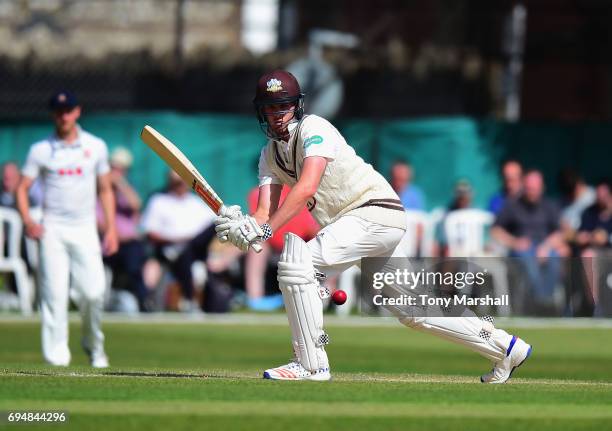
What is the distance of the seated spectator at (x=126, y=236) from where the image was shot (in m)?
16.9

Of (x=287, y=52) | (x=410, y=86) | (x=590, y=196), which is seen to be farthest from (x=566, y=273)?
(x=287, y=52)

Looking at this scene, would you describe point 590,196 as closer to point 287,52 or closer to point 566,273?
point 566,273

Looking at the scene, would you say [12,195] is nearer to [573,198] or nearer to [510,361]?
[573,198]

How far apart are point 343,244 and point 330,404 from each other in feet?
4.27

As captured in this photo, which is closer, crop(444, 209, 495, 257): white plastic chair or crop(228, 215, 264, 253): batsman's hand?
crop(228, 215, 264, 253): batsman's hand

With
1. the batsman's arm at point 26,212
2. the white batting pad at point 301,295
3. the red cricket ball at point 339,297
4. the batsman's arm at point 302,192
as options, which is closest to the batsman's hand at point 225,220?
the batsman's arm at point 302,192

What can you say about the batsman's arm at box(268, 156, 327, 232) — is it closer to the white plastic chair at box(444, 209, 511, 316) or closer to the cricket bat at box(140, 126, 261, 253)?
the cricket bat at box(140, 126, 261, 253)

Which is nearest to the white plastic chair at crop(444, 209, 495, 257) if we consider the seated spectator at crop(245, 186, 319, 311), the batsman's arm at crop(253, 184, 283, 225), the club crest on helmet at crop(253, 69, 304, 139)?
the seated spectator at crop(245, 186, 319, 311)

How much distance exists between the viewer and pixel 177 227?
57.4 ft

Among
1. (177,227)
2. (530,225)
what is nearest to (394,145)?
(530,225)

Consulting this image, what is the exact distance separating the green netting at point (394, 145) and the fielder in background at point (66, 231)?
714cm

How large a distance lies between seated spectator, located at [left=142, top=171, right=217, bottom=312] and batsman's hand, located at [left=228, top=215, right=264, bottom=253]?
8843mm

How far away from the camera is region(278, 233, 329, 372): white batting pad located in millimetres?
8180

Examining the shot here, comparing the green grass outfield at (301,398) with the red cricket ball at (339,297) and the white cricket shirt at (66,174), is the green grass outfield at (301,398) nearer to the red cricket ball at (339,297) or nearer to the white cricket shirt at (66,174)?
Result: the red cricket ball at (339,297)
